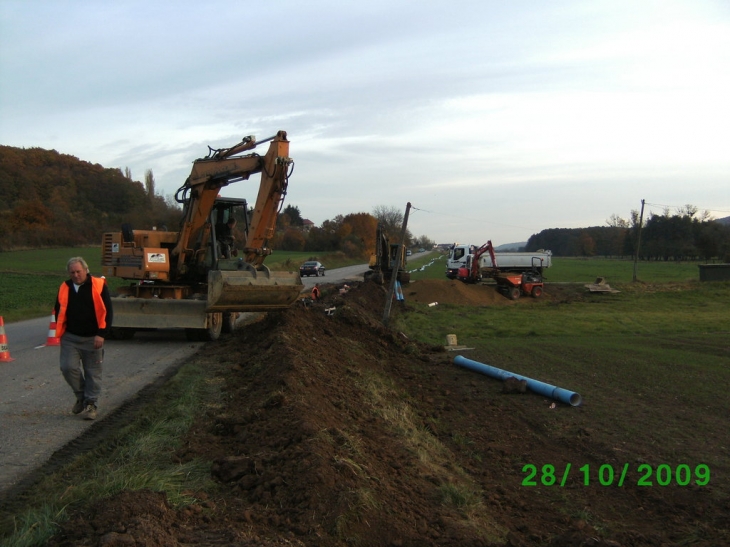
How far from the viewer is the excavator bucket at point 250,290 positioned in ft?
39.1

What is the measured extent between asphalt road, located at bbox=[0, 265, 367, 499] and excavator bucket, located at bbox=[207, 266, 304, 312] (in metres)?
1.16

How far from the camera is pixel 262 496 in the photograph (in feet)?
14.8

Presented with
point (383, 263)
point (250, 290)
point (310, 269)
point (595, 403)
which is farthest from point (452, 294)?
point (595, 403)

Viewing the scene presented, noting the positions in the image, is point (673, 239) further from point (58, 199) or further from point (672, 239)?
point (58, 199)

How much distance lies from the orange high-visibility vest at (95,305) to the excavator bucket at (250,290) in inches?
187

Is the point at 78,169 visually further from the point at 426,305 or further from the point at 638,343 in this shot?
the point at 638,343

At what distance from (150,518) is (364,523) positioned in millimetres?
1313

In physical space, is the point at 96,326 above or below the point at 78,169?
below

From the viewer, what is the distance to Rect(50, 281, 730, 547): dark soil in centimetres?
401

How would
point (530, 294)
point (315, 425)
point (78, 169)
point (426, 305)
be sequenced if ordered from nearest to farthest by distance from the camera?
point (315, 425), point (426, 305), point (530, 294), point (78, 169)

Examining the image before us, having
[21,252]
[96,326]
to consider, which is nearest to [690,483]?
[96,326]

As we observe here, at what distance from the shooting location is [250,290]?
12.2 metres
